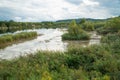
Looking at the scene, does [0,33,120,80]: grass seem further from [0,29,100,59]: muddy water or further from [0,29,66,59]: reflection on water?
[0,29,66,59]: reflection on water

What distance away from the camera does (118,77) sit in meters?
10.6

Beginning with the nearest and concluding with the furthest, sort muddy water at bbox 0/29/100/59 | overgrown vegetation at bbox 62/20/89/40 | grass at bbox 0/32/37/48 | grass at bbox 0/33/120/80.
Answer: grass at bbox 0/33/120/80 → muddy water at bbox 0/29/100/59 → grass at bbox 0/32/37/48 → overgrown vegetation at bbox 62/20/89/40

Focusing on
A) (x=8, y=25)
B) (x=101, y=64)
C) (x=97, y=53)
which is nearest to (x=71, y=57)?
(x=97, y=53)

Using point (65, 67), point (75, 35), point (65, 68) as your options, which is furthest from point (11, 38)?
point (65, 68)

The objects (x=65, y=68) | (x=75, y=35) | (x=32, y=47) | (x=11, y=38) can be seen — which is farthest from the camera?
(x=75, y=35)

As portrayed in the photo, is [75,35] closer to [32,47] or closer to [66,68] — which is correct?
[32,47]

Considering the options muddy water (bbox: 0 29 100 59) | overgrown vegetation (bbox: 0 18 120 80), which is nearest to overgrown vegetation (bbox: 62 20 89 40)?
muddy water (bbox: 0 29 100 59)

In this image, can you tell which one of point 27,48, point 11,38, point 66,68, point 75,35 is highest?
point 66,68

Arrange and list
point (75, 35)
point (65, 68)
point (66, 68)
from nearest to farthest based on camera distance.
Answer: point (65, 68) < point (66, 68) < point (75, 35)

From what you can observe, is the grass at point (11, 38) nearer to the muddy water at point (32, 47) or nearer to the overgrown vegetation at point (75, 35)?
the muddy water at point (32, 47)

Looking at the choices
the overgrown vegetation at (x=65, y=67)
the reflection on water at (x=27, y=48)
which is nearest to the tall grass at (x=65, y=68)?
the overgrown vegetation at (x=65, y=67)

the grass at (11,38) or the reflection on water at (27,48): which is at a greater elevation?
the grass at (11,38)

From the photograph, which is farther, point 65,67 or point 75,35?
point 75,35

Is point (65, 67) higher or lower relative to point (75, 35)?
higher
